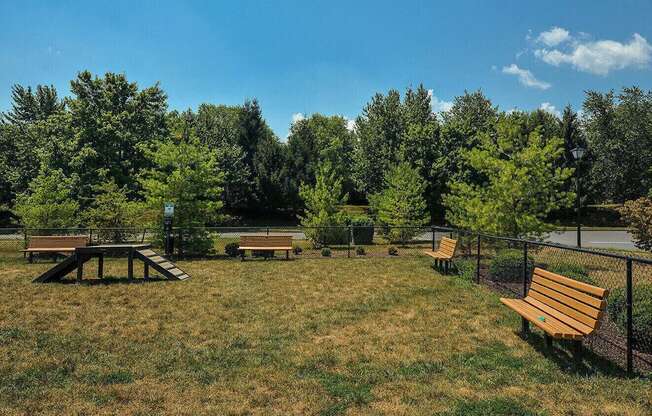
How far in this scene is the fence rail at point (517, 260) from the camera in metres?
5.79

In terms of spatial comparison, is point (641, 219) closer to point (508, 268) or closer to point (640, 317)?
point (508, 268)

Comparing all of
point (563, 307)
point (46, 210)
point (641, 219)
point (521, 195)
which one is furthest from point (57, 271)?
point (641, 219)

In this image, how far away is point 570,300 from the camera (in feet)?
18.4

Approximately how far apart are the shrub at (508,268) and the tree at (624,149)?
1625 inches

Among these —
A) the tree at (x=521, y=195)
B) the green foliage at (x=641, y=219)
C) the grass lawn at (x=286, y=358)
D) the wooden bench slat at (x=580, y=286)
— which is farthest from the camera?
the green foliage at (x=641, y=219)

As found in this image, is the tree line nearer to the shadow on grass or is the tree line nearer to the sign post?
the sign post

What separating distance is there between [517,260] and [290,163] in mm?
33477

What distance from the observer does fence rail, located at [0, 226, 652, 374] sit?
5.79m

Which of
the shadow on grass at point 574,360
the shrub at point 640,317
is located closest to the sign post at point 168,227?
the shadow on grass at point 574,360

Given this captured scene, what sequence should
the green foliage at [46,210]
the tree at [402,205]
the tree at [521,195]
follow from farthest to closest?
the tree at [402,205], the green foliage at [46,210], the tree at [521,195]

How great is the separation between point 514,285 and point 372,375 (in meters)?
6.79

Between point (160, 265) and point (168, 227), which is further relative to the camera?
point (168, 227)

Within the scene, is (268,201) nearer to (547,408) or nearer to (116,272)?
(116,272)

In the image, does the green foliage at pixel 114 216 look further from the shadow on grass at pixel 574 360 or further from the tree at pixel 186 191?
the shadow on grass at pixel 574 360
